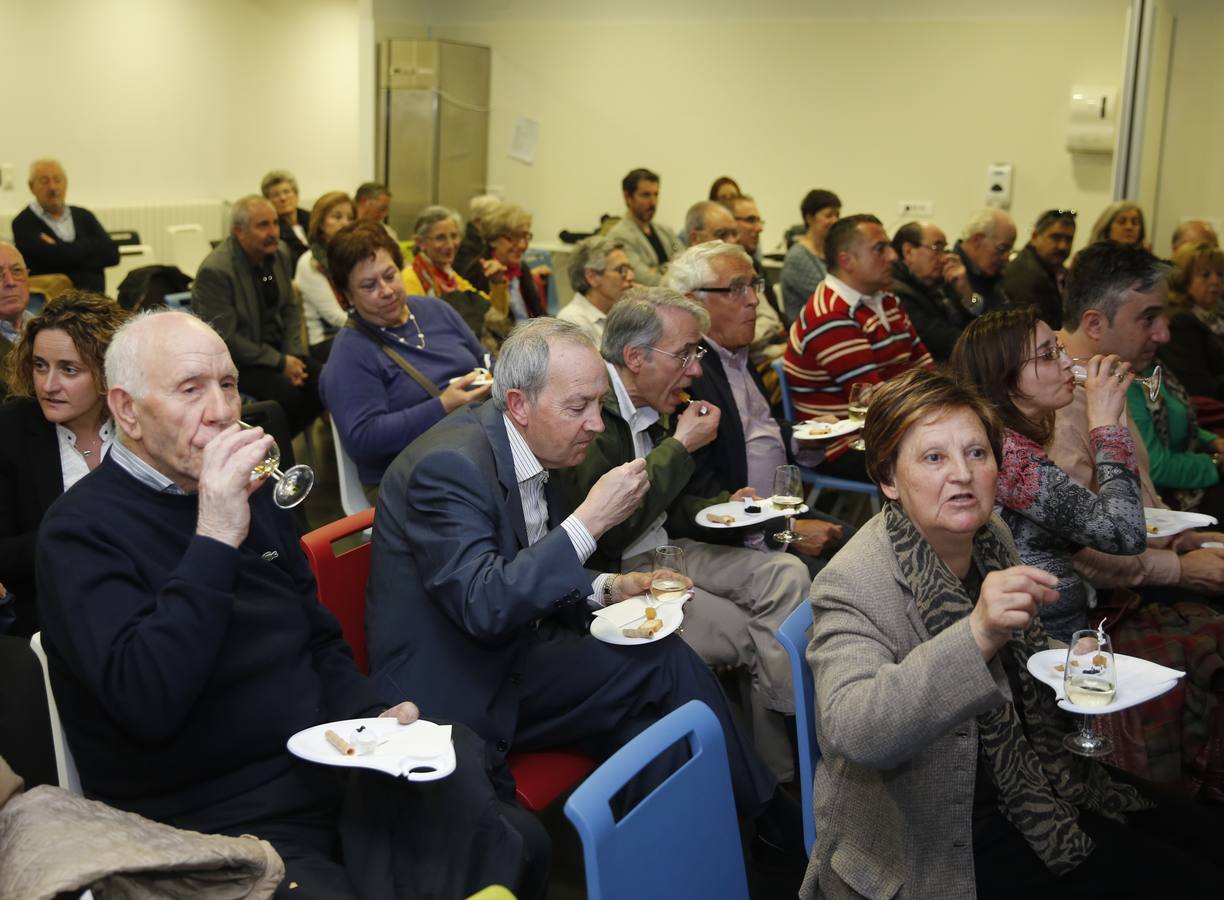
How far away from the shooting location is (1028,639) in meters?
2.13

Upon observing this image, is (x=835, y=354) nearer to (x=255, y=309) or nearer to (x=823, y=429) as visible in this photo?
(x=823, y=429)

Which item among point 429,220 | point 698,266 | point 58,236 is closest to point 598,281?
point 698,266

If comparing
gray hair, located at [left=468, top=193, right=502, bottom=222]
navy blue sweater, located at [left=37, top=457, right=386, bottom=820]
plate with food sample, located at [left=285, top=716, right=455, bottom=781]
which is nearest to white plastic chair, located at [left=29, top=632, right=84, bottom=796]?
navy blue sweater, located at [left=37, top=457, right=386, bottom=820]

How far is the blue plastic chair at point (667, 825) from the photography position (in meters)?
1.50

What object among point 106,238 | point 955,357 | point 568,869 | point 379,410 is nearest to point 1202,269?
point 955,357

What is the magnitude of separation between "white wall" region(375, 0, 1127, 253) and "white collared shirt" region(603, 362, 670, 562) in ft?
20.3

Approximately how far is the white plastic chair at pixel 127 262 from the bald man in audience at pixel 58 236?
12.1 inches

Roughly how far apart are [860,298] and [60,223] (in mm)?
5136

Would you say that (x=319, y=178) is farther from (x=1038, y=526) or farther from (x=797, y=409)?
(x=1038, y=526)

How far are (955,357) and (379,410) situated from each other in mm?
1862

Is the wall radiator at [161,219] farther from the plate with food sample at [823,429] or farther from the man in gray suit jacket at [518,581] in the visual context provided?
the man in gray suit jacket at [518,581]

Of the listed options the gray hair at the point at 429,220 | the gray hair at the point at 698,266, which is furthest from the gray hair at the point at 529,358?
the gray hair at the point at 429,220

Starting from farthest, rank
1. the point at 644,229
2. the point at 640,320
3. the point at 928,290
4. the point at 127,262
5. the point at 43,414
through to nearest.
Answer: the point at 127,262 → the point at 644,229 → the point at 928,290 → the point at 640,320 → the point at 43,414

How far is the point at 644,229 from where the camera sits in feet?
26.0
